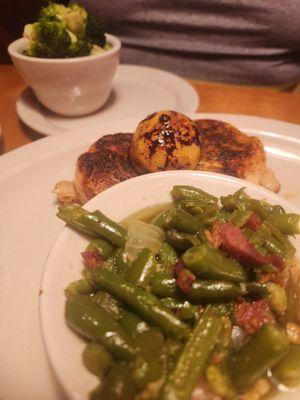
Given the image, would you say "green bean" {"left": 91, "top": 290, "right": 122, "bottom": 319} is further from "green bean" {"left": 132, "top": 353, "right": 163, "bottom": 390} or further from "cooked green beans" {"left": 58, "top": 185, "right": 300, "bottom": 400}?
"green bean" {"left": 132, "top": 353, "right": 163, "bottom": 390}

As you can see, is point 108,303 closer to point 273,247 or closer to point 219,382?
point 219,382

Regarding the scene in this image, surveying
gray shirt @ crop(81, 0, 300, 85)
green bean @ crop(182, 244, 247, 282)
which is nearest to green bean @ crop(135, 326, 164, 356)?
green bean @ crop(182, 244, 247, 282)

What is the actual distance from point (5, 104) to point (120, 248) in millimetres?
1752

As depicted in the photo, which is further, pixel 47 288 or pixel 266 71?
pixel 266 71

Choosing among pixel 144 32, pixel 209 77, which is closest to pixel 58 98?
pixel 144 32

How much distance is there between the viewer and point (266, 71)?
324cm

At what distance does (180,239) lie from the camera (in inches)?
49.8

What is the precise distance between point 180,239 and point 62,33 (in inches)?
56.6

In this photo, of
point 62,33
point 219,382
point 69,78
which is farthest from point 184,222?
point 62,33

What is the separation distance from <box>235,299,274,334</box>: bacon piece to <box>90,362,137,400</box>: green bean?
357 mm

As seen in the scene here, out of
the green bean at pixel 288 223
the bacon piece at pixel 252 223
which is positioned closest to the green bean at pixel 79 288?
the bacon piece at pixel 252 223

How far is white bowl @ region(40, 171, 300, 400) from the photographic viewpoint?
982mm

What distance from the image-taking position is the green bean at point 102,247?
1289 millimetres

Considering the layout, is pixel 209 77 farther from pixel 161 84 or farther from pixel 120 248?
pixel 120 248
